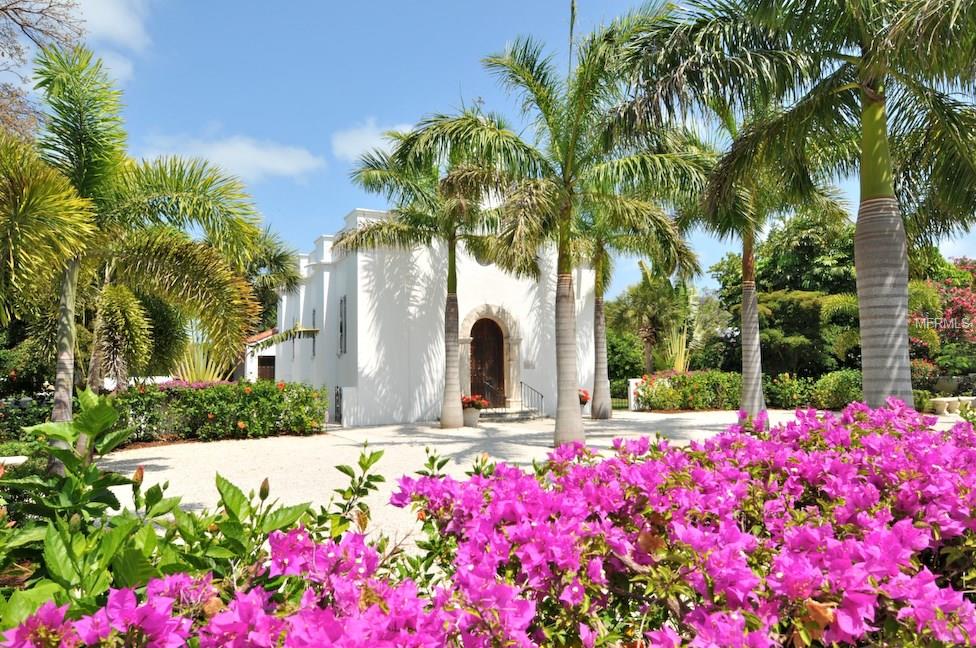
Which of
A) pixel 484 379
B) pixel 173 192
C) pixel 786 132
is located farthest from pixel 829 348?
pixel 173 192

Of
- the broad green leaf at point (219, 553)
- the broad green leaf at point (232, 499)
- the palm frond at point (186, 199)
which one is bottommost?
the broad green leaf at point (219, 553)

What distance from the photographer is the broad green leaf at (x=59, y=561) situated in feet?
4.30

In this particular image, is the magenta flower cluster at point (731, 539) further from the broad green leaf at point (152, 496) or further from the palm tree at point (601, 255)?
the palm tree at point (601, 255)

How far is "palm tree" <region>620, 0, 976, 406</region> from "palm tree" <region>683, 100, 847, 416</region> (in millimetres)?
1433

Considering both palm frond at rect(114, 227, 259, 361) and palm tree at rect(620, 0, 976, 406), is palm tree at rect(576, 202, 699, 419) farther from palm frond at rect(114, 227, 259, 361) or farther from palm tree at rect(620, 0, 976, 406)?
palm frond at rect(114, 227, 259, 361)

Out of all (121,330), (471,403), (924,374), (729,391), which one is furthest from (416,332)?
(924,374)

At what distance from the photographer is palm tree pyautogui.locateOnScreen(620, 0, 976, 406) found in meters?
6.80

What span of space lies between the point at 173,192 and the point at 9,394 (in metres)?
10.4

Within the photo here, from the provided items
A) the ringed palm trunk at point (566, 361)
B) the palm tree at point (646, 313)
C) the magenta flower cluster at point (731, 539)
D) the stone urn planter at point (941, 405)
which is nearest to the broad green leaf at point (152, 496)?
the magenta flower cluster at point (731, 539)

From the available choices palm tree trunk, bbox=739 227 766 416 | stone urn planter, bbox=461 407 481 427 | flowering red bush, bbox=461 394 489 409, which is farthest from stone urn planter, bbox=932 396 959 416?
stone urn planter, bbox=461 407 481 427

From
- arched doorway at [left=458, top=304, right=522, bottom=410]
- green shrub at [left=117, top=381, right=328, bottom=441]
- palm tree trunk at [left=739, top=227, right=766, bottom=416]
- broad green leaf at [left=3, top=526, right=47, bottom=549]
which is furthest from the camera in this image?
arched doorway at [left=458, top=304, right=522, bottom=410]

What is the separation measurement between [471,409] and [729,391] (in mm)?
10579

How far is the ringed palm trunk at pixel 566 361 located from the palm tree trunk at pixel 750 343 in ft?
13.0

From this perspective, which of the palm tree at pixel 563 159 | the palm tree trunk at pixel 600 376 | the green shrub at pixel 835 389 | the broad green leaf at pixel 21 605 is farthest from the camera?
the green shrub at pixel 835 389
